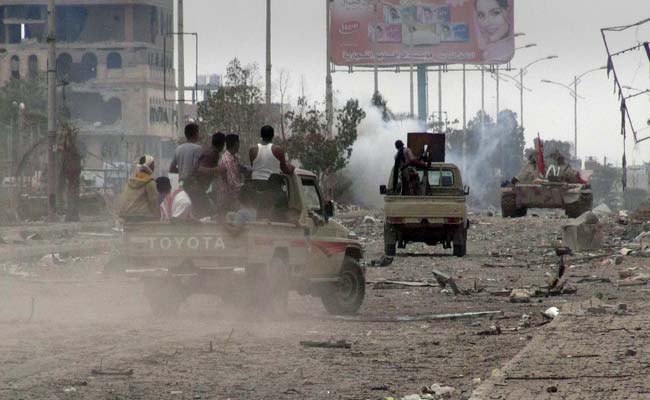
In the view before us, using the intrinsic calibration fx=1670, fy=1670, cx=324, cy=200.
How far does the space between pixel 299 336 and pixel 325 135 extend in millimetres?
50277

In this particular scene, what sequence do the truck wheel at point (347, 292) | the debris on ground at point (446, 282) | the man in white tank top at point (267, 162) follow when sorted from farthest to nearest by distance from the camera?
1. the debris on ground at point (446, 282)
2. the truck wheel at point (347, 292)
3. the man in white tank top at point (267, 162)

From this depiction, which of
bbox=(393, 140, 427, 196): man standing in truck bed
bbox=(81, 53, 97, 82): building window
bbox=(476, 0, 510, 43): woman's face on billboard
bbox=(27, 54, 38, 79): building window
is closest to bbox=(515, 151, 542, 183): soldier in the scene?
bbox=(393, 140, 427, 196): man standing in truck bed

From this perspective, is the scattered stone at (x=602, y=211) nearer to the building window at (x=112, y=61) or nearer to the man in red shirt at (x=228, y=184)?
the man in red shirt at (x=228, y=184)

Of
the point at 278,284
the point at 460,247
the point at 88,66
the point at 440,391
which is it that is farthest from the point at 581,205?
the point at 88,66

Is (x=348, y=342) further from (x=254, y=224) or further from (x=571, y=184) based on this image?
(x=571, y=184)

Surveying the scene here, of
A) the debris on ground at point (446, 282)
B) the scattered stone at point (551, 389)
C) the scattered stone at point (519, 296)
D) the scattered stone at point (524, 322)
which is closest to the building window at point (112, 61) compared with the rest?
the debris on ground at point (446, 282)

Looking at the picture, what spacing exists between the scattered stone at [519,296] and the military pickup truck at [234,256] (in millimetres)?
3482

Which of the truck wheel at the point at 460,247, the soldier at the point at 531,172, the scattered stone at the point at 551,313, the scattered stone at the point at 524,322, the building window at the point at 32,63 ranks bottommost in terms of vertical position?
the truck wheel at the point at 460,247

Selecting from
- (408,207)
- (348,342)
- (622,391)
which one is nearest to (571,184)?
(408,207)

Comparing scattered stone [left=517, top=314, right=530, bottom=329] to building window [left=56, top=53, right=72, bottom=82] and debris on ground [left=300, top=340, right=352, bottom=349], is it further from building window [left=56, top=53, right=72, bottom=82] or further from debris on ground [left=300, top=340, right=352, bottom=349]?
building window [left=56, top=53, right=72, bottom=82]

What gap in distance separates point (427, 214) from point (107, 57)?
138280mm

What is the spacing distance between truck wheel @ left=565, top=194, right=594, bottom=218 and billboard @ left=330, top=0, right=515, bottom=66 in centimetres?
4276

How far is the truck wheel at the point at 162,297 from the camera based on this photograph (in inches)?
664

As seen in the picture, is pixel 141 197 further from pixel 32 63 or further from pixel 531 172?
pixel 32 63
